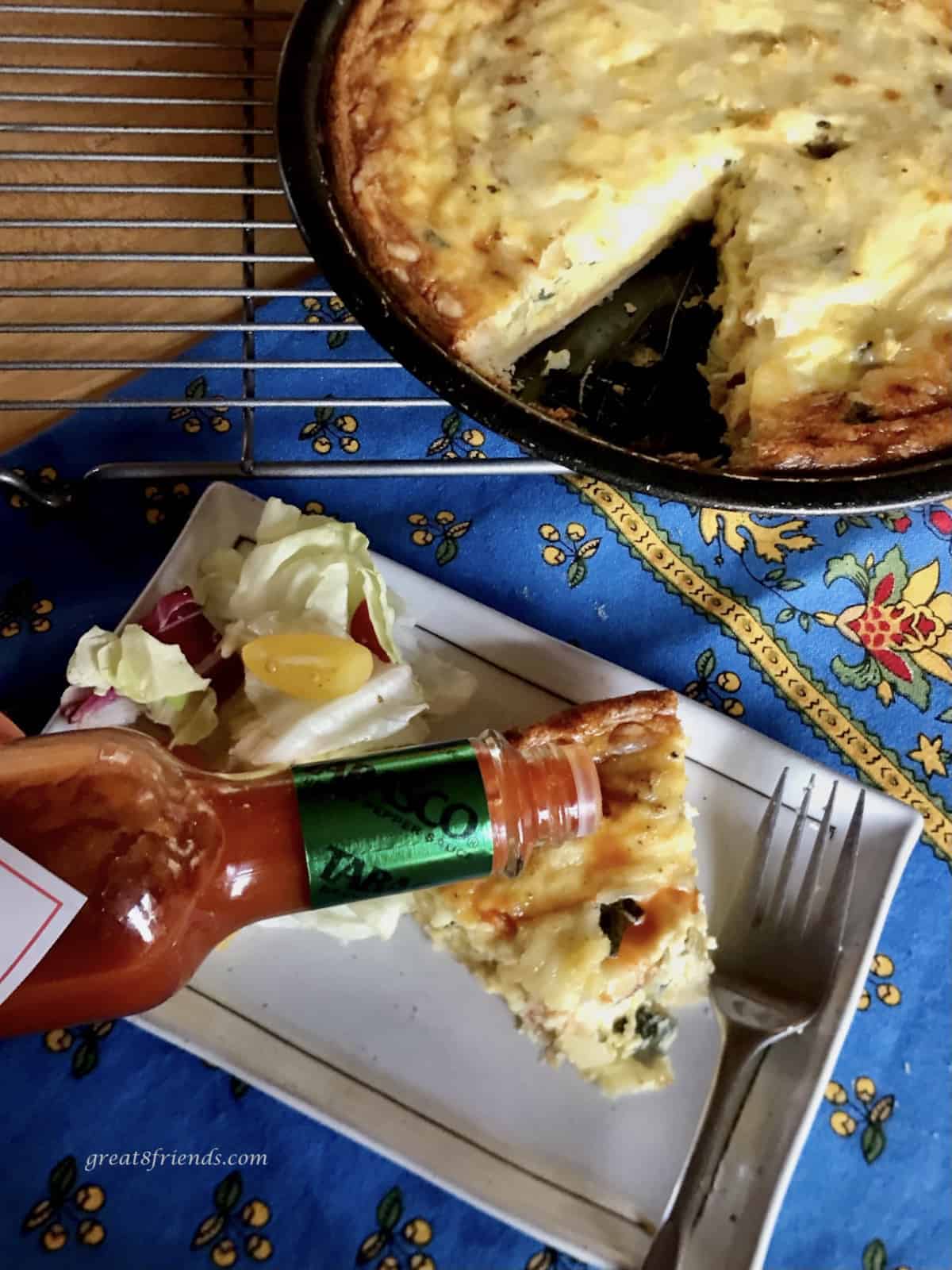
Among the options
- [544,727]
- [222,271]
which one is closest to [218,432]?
[222,271]

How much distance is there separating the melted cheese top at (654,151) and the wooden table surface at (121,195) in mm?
253

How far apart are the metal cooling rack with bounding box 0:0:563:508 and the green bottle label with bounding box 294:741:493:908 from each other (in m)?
0.52

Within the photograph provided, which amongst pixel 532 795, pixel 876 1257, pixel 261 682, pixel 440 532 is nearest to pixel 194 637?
pixel 261 682

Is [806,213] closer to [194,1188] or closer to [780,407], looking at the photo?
[780,407]

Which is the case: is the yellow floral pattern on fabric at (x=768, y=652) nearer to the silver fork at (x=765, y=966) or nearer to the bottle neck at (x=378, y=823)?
the silver fork at (x=765, y=966)

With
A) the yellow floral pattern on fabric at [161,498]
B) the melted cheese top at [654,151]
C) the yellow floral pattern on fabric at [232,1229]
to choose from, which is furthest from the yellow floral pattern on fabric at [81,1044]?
the melted cheese top at [654,151]

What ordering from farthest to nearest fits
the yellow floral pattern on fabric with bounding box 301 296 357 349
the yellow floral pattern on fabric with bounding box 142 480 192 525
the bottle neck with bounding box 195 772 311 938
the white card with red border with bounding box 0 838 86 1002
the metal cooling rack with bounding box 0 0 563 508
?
Answer: the yellow floral pattern on fabric with bounding box 301 296 357 349 → the yellow floral pattern on fabric with bounding box 142 480 192 525 → the metal cooling rack with bounding box 0 0 563 508 → the bottle neck with bounding box 195 772 311 938 → the white card with red border with bounding box 0 838 86 1002

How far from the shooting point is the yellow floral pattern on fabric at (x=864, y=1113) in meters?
1.09

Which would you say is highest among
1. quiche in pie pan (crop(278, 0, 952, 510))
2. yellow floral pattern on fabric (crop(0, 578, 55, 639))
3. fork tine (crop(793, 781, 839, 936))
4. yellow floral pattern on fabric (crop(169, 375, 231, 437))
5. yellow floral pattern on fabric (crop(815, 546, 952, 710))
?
quiche in pie pan (crop(278, 0, 952, 510))

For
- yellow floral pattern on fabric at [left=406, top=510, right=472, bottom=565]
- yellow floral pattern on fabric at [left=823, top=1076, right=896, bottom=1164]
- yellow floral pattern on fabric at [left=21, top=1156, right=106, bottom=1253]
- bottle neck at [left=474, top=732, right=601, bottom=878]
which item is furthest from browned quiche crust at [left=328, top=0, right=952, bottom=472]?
yellow floral pattern on fabric at [left=21, top=1156, right=106, bottom=1253]

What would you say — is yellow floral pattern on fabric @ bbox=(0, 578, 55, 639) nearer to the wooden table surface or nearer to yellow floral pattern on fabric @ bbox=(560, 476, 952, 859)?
the wooden table surface

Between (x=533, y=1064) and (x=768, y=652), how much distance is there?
590mm

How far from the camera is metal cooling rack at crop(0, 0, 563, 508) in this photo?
125 cm

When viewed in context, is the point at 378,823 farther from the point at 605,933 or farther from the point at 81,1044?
the point at 81,1044
